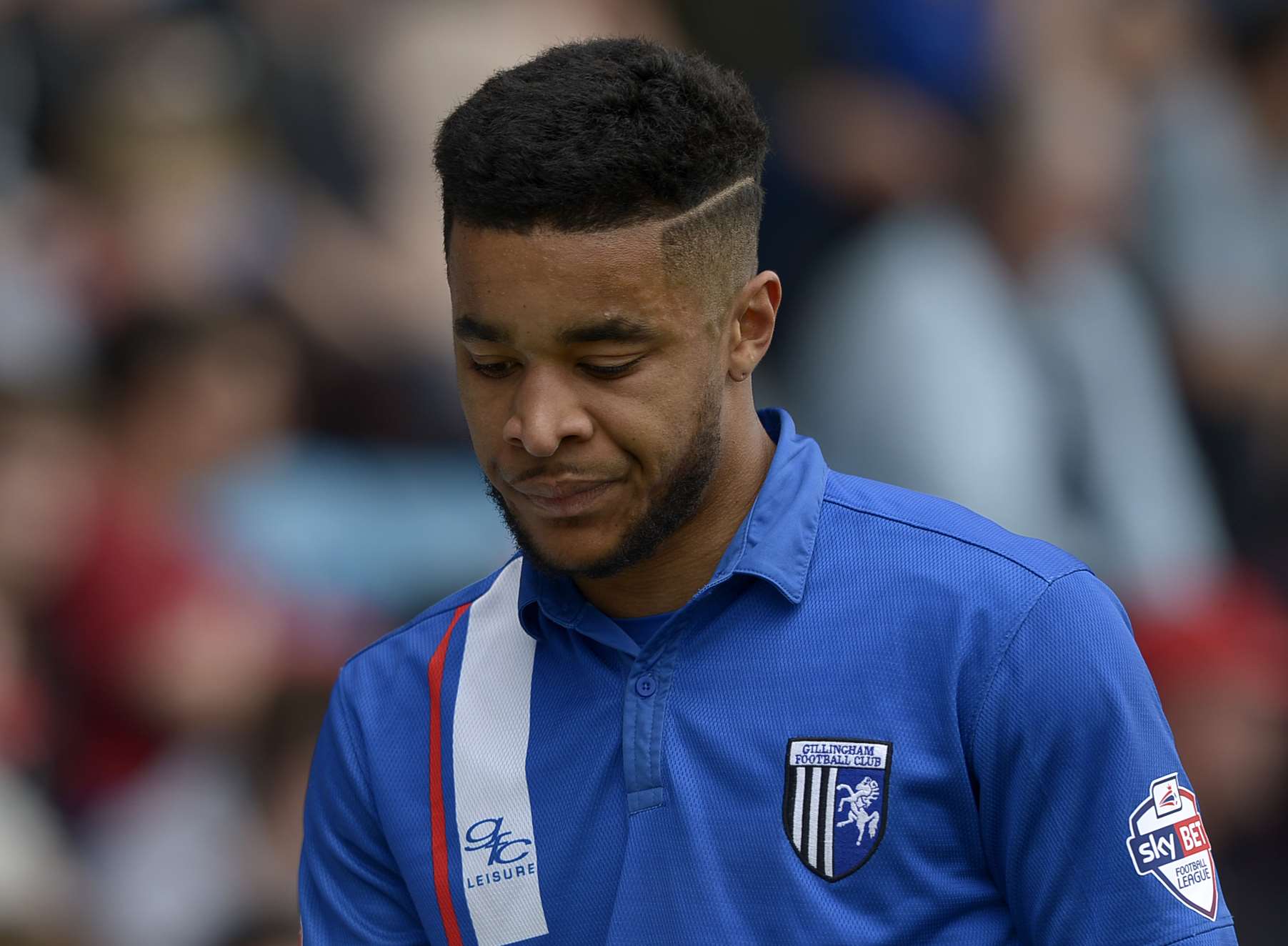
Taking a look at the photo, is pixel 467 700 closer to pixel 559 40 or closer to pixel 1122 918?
pixel 1122 918

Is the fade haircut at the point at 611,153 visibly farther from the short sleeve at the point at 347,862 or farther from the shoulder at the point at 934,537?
the short sleeve at the point at 347,862

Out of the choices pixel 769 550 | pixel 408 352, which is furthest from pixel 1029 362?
pixel 769 550

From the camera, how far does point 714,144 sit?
5.43 ft

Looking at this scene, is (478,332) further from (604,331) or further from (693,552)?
(693,552)

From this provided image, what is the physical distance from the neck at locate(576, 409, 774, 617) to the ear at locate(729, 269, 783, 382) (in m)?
0.07

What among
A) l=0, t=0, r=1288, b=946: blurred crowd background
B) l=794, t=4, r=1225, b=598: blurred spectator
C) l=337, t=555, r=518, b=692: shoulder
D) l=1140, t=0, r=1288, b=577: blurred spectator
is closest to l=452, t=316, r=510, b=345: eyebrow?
l=337, t=555, r=518, b=692: shoulder

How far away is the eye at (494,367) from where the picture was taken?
5.30 ft

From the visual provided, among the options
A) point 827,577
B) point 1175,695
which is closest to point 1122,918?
point 827,577

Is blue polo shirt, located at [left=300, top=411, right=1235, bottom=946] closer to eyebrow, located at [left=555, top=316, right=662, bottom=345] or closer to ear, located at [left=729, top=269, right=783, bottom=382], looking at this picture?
ear, located at [left=729, top=269, right=783, bottom=382]

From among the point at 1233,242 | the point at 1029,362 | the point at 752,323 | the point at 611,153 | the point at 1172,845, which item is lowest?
the point at 1172,845

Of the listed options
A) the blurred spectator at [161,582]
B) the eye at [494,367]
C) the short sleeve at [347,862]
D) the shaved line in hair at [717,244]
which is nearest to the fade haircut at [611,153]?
the shaved line in hair at [717,244]

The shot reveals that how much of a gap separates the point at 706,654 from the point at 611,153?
50 cm

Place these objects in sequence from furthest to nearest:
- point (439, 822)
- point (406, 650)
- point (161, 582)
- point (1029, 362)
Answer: point (1029, 362)
point (161, 582)
point (406, 650)
point (439, 822)

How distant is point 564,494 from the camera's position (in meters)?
1.62
